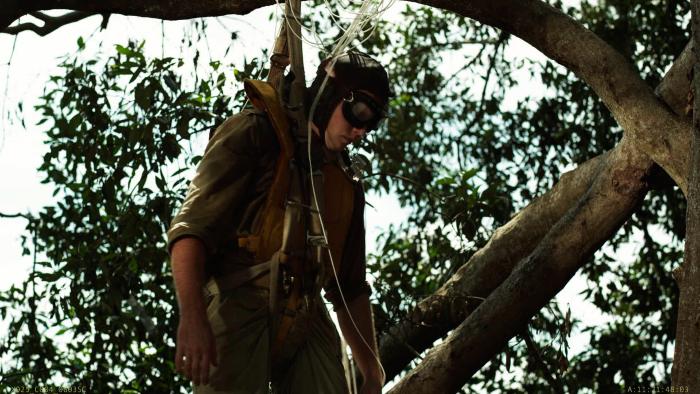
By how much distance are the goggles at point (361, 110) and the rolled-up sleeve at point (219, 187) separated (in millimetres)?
299

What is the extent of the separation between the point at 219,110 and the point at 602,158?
6.81 ft

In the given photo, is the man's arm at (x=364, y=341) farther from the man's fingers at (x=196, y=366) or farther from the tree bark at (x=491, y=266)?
the tree bark at (x=491, y=266)

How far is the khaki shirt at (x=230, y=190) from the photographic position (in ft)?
9.95

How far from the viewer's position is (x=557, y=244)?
4453 millimetres

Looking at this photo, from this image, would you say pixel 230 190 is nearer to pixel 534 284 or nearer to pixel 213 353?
pixel 213 353

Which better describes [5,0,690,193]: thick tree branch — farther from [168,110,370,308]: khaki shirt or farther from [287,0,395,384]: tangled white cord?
[168,110,370,308]: khaki shirt

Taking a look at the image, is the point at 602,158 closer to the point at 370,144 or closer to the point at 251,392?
the point at 370,144

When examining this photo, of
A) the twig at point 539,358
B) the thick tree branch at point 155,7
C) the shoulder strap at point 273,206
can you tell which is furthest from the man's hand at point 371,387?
the thick tree branch at point 155,7

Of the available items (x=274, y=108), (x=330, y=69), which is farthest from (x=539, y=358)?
(x=274, y=108)

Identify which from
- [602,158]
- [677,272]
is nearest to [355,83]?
[677,272]

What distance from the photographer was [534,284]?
441 cm

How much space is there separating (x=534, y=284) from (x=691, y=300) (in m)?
1.08

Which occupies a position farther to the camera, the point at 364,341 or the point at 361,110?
the point at 364,341

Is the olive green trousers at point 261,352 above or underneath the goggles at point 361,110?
underneath
